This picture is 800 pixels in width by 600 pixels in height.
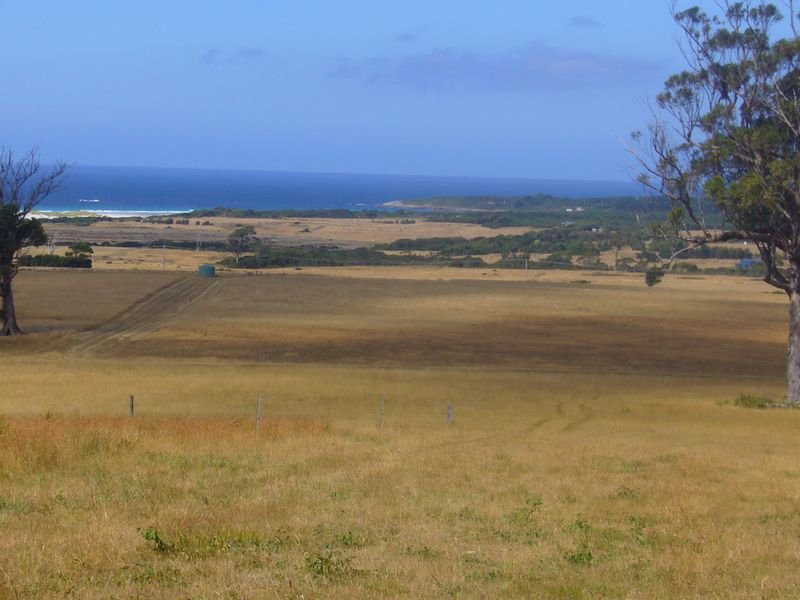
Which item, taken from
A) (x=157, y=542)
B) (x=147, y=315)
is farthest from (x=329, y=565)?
(x=147, y=315)

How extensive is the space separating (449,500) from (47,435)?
7.07 m

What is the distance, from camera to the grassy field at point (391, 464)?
881 cm

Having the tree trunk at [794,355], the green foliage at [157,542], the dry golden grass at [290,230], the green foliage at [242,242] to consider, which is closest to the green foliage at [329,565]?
the green foliage at [157,542]

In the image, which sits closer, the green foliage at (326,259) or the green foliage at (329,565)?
the green foliage at (329,565)

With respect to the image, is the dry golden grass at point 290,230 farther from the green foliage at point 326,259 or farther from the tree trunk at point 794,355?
the tree trunk at point 794,355

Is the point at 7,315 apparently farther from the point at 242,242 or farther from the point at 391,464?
the point at 242,242

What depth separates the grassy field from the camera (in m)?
8.81

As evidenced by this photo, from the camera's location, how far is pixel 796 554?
10133 millimetres

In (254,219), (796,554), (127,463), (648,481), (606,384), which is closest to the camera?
(796,554)

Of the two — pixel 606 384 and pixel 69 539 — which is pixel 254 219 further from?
pixel 69 539

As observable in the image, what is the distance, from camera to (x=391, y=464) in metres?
16.0

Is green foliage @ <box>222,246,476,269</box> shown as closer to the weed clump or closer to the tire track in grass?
the tire track in grass

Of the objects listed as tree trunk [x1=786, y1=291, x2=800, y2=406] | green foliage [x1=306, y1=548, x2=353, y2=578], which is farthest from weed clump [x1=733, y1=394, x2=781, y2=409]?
green foliage [x1=306, y1=548, x2=353, y2=578]

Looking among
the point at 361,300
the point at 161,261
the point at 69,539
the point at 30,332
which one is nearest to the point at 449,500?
the point at 69,539
